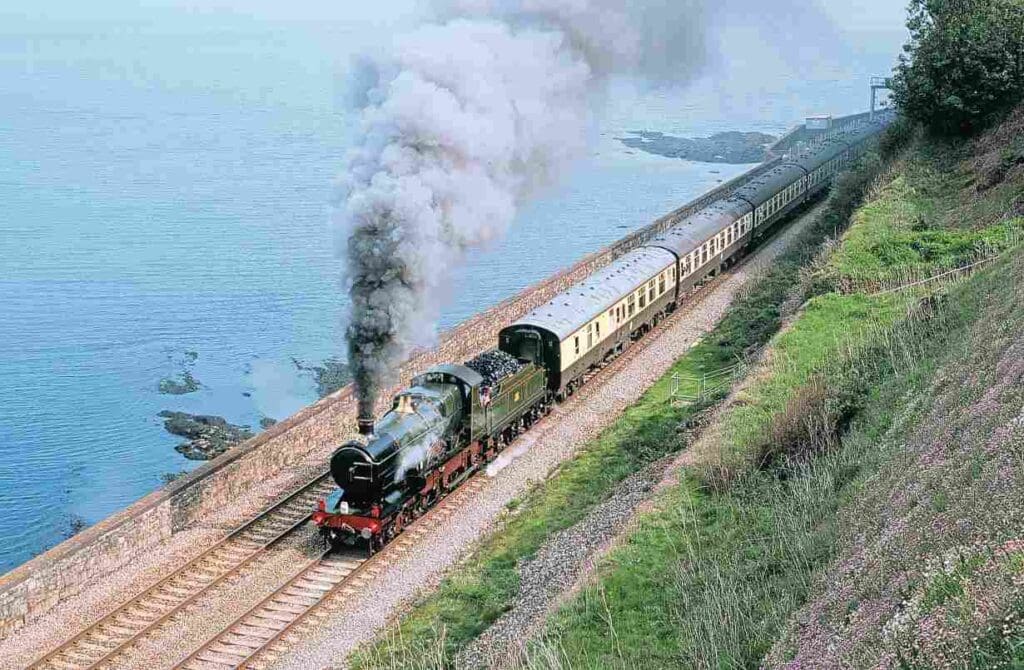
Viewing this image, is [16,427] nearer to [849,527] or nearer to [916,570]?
[849,527]

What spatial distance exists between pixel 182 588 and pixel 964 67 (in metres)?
34.1

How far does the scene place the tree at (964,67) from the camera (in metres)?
37.4

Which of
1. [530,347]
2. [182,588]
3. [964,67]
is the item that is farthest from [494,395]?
[964,67]

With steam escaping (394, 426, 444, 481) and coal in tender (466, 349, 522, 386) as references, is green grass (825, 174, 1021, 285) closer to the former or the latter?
coal in tender (466, 349, 522, 386)

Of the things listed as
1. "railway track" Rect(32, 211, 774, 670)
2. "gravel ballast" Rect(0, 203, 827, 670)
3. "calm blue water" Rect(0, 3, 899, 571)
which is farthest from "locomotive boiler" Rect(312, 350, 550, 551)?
"calm blue water" Rect(0, 3, 899, 571)

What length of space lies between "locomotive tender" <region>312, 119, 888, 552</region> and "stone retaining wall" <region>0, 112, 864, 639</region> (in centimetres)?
278

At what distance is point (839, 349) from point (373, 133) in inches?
382

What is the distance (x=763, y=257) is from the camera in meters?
37.2

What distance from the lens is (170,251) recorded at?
51188 mm

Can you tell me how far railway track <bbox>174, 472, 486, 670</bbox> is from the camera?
14695 millimetres

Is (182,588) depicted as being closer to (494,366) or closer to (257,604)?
(257,604)

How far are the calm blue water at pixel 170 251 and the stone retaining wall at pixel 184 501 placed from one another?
565cm

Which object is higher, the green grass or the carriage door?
the green grass

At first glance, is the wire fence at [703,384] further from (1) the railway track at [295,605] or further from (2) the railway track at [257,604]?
(1) the railway track at [295,605]
